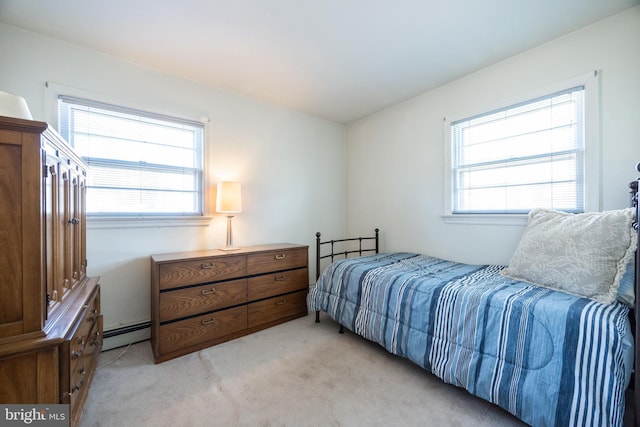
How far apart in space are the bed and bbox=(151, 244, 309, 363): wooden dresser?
886mm

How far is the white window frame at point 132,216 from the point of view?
1980 mm

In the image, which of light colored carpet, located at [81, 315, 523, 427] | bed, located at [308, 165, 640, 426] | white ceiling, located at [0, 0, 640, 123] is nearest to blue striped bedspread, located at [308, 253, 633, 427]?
bed, located at [308, 165, 640, 426]

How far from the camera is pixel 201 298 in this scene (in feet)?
7.13

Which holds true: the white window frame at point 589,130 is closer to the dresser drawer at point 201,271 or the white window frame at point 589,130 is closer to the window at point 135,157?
the dresser drawer at point 201,271

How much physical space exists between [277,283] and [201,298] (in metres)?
0.74

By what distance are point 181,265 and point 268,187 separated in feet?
4.48

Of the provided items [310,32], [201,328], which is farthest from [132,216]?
[310,32]

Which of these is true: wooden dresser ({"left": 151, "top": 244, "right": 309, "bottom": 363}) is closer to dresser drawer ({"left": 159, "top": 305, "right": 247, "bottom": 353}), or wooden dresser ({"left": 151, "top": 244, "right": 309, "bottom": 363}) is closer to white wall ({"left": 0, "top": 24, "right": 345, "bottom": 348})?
dresser drawer ({"left": 159, "top": 305, "right": 247, "bottom": 353})

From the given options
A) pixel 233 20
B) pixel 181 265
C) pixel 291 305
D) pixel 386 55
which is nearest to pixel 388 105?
pixel 386 55

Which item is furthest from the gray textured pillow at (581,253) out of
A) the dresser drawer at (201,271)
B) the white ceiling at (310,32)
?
the dresser drawer at (201,271)

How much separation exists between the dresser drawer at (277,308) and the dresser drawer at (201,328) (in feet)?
0.33

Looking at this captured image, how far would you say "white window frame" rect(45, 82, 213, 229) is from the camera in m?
1.98

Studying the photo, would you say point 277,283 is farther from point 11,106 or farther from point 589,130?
point 589,130

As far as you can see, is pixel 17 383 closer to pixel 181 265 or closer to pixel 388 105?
pixel 181 265
